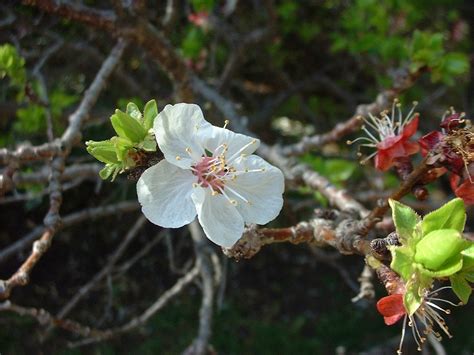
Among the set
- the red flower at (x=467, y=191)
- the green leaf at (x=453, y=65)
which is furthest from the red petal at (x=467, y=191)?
the green leaf at (x=453, y=65)

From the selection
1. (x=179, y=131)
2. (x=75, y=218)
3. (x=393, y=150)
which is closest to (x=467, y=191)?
(x=393, y=150)

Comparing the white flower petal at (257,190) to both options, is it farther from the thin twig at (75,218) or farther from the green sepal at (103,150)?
the thin twig at (75,218)

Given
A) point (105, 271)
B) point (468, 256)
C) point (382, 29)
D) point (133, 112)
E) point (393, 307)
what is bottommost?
point (105, 271)

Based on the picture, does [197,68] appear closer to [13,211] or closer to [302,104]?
[302,104]

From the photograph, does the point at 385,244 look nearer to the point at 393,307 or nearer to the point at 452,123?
the point at 393,307

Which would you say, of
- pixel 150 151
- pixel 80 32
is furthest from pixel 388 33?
pixel 150 151

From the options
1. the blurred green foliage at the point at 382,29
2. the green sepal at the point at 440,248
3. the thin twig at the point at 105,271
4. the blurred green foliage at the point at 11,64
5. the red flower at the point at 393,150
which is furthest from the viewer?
the blurred green foliage at the point at 382,29
